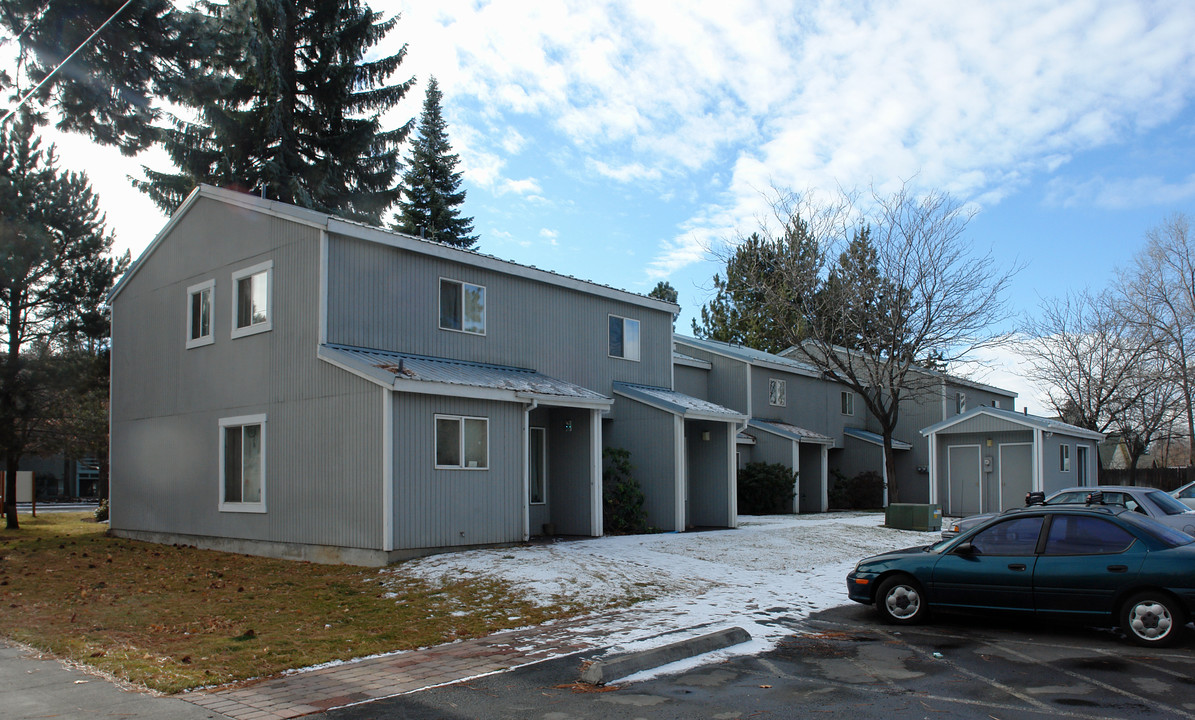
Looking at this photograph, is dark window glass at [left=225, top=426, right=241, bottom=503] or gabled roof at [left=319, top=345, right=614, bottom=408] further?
dark window glass at [left=225, top=426, right=241, bottom=503]

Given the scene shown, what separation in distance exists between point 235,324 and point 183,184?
16043 mm

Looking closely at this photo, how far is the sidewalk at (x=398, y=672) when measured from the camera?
6.84 metres

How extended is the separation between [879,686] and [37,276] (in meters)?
28.4

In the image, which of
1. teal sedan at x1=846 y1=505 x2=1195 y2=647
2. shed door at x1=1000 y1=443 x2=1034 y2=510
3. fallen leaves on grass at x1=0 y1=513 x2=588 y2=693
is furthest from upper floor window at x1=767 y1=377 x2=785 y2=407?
teal sedan at x1=846 y1=505 x2=1195 y2=647

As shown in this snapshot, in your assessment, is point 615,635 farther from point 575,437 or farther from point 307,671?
point 575,437

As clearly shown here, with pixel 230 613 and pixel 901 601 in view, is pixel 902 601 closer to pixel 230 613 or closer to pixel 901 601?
pixel 901 601

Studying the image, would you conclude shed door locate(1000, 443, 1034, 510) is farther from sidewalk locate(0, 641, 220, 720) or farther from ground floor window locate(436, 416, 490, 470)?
sidewalk locate(0, 641, 220, 720)

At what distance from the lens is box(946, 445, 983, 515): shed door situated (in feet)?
92.1

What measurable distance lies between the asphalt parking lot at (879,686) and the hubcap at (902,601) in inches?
29.7

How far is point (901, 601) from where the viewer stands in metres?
10.0

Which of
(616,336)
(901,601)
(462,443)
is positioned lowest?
(901,601)

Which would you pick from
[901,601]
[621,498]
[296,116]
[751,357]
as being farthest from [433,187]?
[901,601]

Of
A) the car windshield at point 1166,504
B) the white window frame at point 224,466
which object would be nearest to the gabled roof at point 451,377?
the white window frame at point 224,466

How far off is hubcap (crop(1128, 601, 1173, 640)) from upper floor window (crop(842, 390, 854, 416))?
91.0ft
